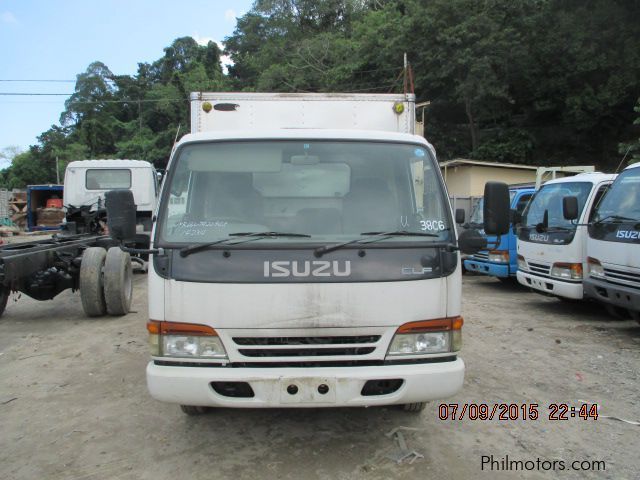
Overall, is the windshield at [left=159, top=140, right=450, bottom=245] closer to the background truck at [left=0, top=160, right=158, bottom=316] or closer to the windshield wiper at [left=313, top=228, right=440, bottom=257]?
the windshield wiper at [left=313, top=228, right=440, bottom=257]

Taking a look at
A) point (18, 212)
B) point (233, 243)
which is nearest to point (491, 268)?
point (233, 243)

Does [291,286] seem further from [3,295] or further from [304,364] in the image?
[3,295]

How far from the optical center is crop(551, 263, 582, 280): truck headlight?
24.0ft

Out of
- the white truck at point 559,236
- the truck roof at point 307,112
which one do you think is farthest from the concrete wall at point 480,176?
the truck roof at point 307,112

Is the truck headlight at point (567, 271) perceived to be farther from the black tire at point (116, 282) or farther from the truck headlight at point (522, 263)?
the black tire at point (116, 282)

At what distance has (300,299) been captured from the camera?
304cm

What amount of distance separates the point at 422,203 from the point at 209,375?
1.77m

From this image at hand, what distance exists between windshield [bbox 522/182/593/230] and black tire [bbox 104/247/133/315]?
641 centimetres

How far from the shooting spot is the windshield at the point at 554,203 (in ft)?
25.2

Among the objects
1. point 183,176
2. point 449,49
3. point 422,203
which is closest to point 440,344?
point 422,203

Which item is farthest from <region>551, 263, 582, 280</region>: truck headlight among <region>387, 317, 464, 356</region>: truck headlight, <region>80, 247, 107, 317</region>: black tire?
<region>80, 247, 107, 317</region>: black tire

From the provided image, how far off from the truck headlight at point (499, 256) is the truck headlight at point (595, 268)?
9.64 feet

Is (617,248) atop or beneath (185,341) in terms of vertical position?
atop

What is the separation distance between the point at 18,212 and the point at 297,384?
3242 centimetres
